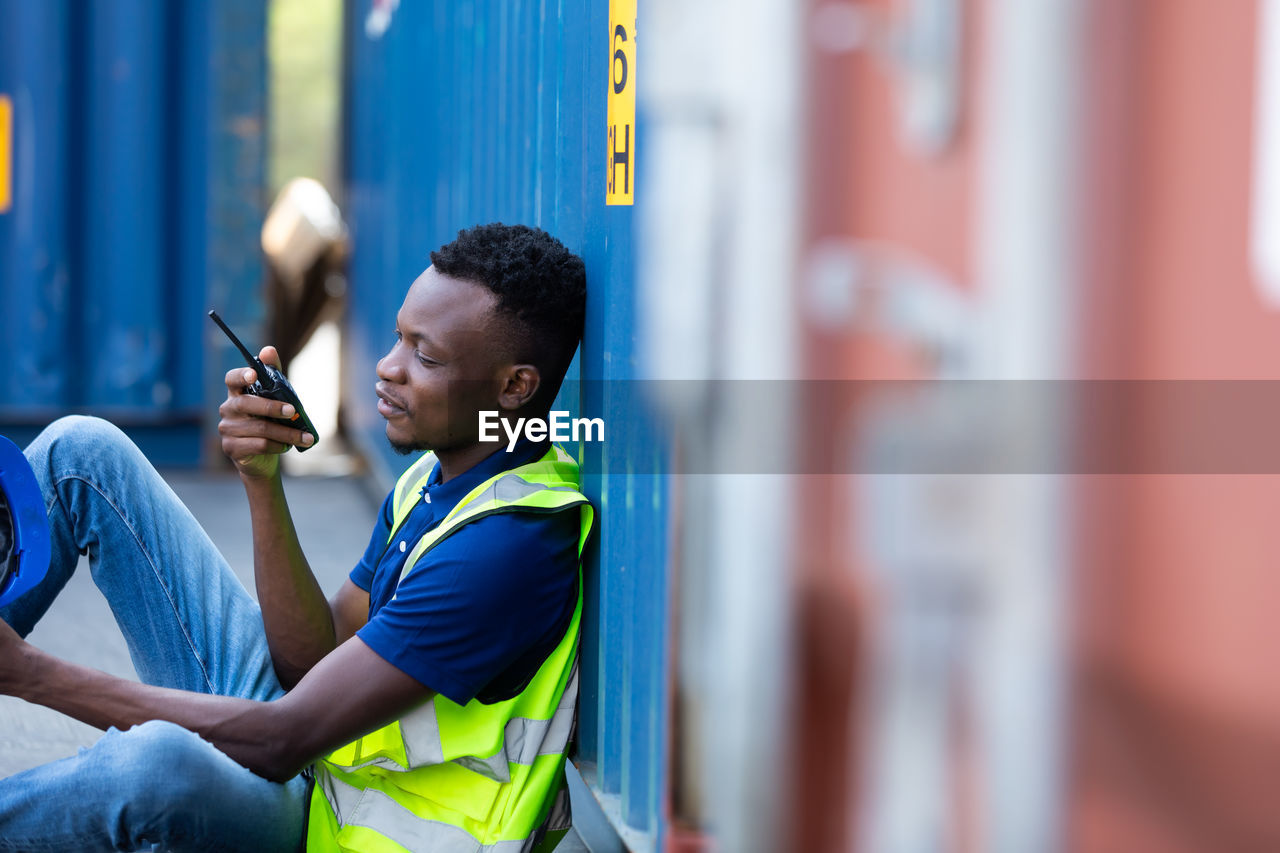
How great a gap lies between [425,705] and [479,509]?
0.29 metres

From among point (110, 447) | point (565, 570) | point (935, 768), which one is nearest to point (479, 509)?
point (565, 570)

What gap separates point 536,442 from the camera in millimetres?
2266

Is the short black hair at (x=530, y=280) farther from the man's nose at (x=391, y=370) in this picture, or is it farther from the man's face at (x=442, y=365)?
the man's nose at (x=391, y=370)

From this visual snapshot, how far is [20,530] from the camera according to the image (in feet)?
7.47

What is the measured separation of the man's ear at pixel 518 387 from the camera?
7.16ft

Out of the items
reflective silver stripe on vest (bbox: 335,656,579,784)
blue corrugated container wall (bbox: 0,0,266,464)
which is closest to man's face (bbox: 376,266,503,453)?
reflective silver stripe on vest (bbox: 335,656,579,784)

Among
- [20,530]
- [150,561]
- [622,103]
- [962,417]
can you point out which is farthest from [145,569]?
[962,417]

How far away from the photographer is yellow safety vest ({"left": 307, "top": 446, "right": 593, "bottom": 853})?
2.02 meters

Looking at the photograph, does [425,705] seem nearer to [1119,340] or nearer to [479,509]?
[479,509]

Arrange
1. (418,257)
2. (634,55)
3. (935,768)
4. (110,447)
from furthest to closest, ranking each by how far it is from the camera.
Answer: (418,257) < (110,447) < (634,55) < (935,768)

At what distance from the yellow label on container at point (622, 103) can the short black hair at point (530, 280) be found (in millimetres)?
162

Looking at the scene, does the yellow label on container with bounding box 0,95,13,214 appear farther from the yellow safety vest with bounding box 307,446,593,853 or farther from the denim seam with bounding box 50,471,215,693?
the yellow safety vest with bounding box 307,446,593,853

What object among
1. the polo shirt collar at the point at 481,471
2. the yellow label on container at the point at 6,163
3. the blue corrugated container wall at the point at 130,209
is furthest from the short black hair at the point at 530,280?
the yellow label on container at the point at 6,163

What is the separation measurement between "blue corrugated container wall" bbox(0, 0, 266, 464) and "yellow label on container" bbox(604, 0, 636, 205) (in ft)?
15.3
